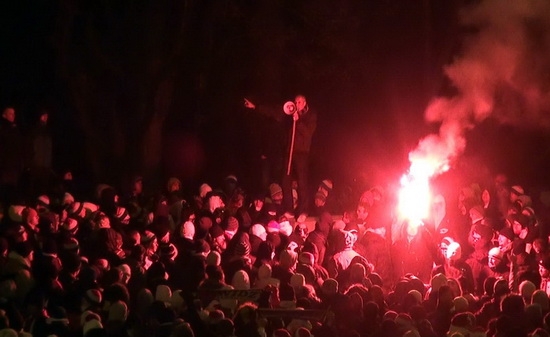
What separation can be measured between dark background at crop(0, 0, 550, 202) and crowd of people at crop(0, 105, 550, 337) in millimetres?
2263

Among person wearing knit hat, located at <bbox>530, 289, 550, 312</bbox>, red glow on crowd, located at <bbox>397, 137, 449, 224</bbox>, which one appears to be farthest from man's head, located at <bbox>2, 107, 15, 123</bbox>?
person wearing knit hat, located at <bbox>530, 289, 550, 312</bbox>

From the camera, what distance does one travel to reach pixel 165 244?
11695mm

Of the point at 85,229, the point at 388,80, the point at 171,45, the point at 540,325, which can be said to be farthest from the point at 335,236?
the point at 388,80

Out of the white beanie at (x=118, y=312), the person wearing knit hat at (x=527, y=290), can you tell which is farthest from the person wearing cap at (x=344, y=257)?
the white beanie at (x=118, y=312)

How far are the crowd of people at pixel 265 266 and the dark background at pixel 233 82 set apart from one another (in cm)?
226

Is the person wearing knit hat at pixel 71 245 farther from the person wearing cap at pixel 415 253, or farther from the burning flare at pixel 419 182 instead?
the burning flare at pixel 419 182

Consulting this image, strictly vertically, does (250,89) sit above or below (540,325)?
above

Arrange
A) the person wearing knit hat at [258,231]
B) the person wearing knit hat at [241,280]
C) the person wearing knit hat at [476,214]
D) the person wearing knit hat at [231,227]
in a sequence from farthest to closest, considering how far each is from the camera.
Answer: the person wearing knit hat at [476,214] → the person wearing knit hat at [258,231] → the person wearing knit hat at [231,227] → the person wearing knit hat at [241,280]

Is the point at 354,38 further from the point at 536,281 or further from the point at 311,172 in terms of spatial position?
the point at 536,281

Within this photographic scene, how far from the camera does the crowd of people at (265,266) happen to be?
9.24 m

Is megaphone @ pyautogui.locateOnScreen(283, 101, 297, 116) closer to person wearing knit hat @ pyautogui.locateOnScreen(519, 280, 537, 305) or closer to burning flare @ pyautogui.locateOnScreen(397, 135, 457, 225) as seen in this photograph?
burning flare @ pyautogui.locateOnScreen(397, 135, 457, 225)

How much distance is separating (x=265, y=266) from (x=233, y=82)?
6.79 meters

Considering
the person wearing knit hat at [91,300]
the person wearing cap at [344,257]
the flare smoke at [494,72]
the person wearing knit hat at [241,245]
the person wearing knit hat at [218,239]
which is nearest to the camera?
the person wearing knit hat at [91,300]

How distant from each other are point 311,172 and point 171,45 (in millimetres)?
3712
